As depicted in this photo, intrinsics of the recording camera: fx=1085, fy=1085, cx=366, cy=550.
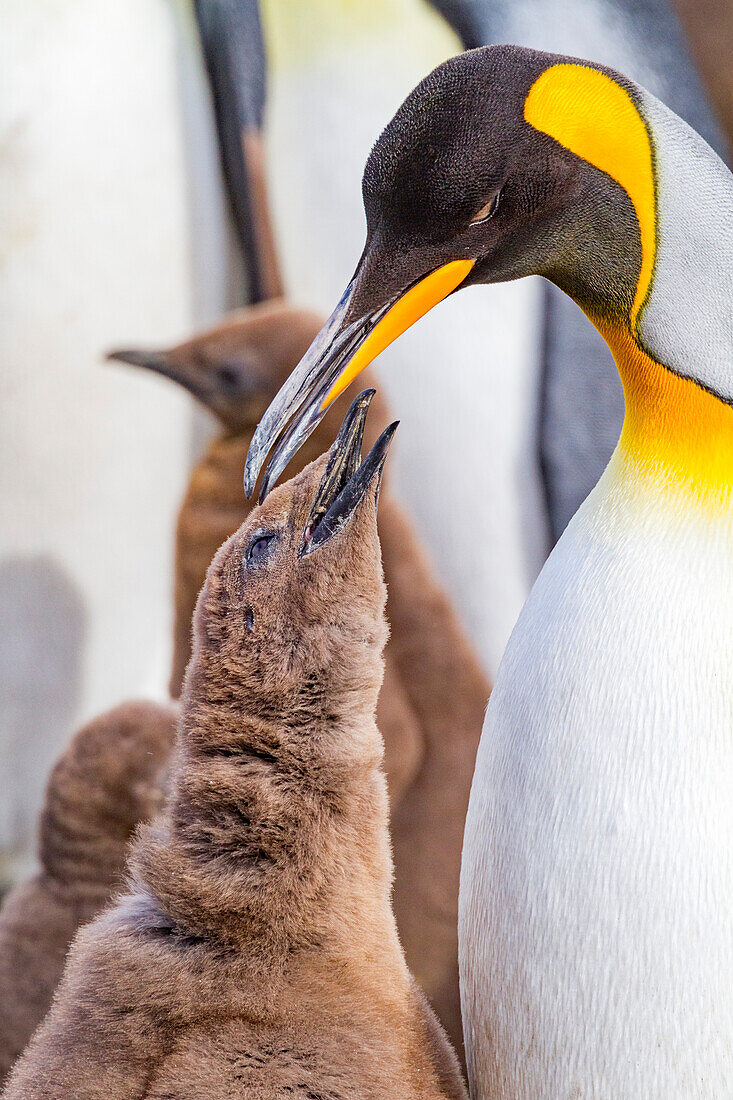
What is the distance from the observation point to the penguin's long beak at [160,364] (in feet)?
2.95

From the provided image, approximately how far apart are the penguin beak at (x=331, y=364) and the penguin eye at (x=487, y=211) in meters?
0.02

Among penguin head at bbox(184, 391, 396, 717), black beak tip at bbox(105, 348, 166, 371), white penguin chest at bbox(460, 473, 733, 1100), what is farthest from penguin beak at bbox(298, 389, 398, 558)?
black beak tip at bbox(105, 348, 166, 371)

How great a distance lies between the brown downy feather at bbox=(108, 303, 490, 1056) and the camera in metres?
0.86

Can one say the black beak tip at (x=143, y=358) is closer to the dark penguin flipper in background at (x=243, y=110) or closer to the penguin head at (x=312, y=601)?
the dark penguin flipper in background at (x=243, y=110)

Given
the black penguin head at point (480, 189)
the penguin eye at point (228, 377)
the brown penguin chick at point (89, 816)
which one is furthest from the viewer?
the penguin eye at point (228, 377)

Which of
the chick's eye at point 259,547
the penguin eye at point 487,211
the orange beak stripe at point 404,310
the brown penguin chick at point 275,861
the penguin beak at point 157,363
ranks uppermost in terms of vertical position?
the penguin beak at point 157,363

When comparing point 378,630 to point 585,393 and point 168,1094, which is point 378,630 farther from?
point 585,393

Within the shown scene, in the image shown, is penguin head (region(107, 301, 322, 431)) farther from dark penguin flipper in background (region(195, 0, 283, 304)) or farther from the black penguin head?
the black penguin head

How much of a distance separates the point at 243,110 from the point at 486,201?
547 mm

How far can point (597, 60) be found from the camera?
0.80 m

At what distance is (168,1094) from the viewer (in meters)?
0.43

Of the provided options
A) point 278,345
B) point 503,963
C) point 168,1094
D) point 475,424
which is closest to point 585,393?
point 475,424

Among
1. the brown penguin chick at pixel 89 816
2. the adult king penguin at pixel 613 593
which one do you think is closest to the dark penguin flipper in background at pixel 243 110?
the brown penguin chick at pixel 89 816

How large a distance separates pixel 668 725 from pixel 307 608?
17cm
